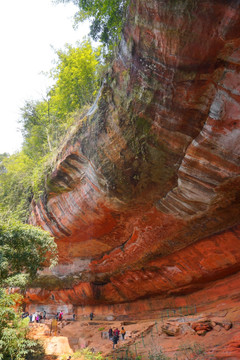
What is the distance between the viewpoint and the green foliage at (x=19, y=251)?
28.4ft

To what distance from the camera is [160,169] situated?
8.65m

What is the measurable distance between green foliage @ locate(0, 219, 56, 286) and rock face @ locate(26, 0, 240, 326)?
260cm

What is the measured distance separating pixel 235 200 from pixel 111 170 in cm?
482

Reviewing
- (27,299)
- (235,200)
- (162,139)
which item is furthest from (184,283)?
(27,299)

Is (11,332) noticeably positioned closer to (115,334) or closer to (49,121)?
(115,334)

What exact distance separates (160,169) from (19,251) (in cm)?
688

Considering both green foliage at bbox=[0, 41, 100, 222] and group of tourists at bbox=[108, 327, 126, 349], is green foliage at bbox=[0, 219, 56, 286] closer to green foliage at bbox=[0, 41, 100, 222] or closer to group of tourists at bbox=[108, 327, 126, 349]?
green foliage at bbox=[0, 41, 100, 222]

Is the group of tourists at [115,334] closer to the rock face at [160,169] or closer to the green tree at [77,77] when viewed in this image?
the rock face at [160,169]

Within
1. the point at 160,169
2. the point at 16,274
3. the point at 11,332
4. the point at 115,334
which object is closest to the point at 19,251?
the point at 16,274

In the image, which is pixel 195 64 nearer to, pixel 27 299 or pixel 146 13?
pixel 146 13

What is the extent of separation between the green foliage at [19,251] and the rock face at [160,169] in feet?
8.54

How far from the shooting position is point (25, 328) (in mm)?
8734

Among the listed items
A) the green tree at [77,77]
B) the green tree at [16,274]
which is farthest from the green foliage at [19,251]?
the green tree at [77,77]

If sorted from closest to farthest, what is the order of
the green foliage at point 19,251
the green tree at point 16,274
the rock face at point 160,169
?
the rock face at point 160,169
the green tree at point 16,274
the green foliage at point 19,251
